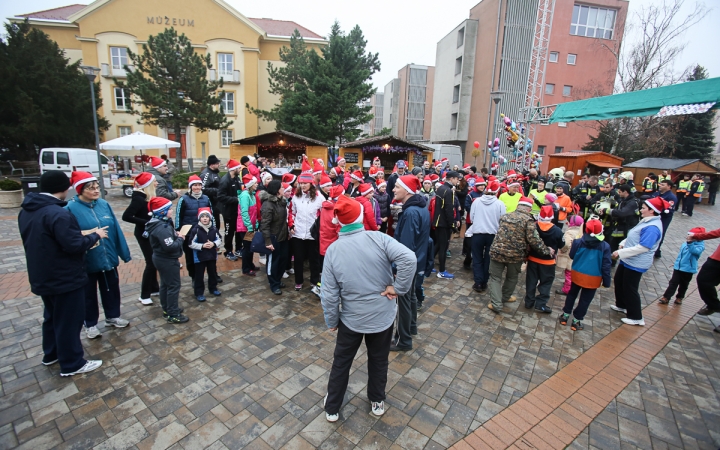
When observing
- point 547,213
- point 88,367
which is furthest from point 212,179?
point 547,213

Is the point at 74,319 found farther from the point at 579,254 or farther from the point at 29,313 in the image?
the point at 579,254

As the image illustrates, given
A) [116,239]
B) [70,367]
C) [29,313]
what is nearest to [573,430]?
[70,367]

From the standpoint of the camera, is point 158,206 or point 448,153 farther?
point 448,153

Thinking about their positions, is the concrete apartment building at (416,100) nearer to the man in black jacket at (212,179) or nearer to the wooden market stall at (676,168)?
the wooden market stall at (676,168)

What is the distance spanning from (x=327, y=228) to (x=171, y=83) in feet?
71.9

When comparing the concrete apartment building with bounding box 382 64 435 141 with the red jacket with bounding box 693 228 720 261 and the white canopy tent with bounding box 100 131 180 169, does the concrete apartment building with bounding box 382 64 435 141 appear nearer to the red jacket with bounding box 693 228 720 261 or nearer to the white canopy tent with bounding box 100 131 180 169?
the white canopy tent with bounding box 100 131 180 169

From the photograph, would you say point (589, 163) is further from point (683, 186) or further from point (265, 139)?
point (265, 139)

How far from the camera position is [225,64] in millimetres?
31531

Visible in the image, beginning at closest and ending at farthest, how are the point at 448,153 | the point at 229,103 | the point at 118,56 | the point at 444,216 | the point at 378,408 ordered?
the point at 378,408
the point at 444,216
the point at 448,153
the point at 118,56
the point at 229,103

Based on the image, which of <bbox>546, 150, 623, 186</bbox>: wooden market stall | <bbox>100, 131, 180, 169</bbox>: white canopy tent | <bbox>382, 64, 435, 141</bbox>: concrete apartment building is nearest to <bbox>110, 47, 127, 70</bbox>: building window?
<bbox>100, 131, 180, 169</bbox>: white canopy tent

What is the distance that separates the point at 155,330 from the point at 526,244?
537cm

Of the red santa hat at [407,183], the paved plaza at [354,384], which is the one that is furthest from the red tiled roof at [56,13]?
the red santa hat at [407,183]

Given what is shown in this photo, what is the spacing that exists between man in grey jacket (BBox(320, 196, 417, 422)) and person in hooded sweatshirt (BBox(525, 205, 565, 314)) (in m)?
3.30

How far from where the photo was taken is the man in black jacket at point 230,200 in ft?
22.0
